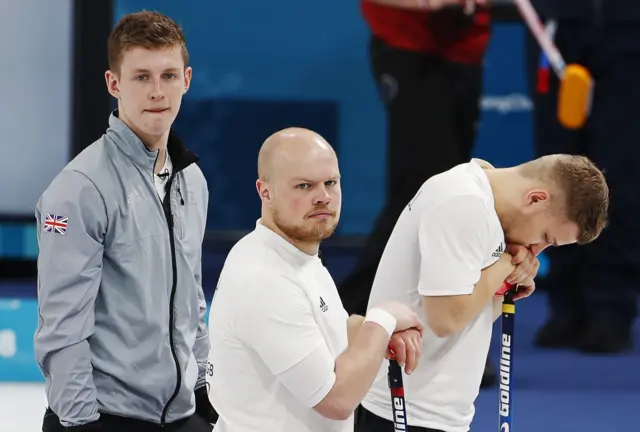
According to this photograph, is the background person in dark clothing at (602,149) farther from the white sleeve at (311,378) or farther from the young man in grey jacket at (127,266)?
the white sleeve at (311,378)

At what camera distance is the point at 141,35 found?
3.07 metres

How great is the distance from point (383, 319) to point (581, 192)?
2.65ft

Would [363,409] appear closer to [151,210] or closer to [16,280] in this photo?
[151,210]

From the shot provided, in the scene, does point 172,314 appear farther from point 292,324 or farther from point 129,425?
point 292,324

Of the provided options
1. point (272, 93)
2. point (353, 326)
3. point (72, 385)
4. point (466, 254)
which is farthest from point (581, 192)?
point (272, 93)

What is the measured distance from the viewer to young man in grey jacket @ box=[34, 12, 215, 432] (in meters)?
2.89

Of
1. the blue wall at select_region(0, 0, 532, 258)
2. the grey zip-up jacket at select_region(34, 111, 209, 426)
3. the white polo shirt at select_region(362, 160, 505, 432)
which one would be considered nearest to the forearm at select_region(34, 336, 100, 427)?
the grey zip-up jacket at select_region(34, 111, 209, 426)

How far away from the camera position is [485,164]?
341 centimetres

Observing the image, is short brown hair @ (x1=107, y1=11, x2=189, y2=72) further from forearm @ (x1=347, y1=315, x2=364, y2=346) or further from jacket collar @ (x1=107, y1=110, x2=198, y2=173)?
forearm @ (x1=347, y1=315, x2=364, y2=346)

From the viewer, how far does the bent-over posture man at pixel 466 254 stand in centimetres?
311

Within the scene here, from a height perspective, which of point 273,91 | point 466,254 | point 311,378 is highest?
point 273,91

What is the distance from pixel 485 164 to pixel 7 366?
3.03 m

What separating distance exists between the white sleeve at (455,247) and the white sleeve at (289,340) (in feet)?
2.13

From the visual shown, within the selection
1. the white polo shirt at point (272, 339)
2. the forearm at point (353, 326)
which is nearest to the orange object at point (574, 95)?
the forearm at point (353, 326)
